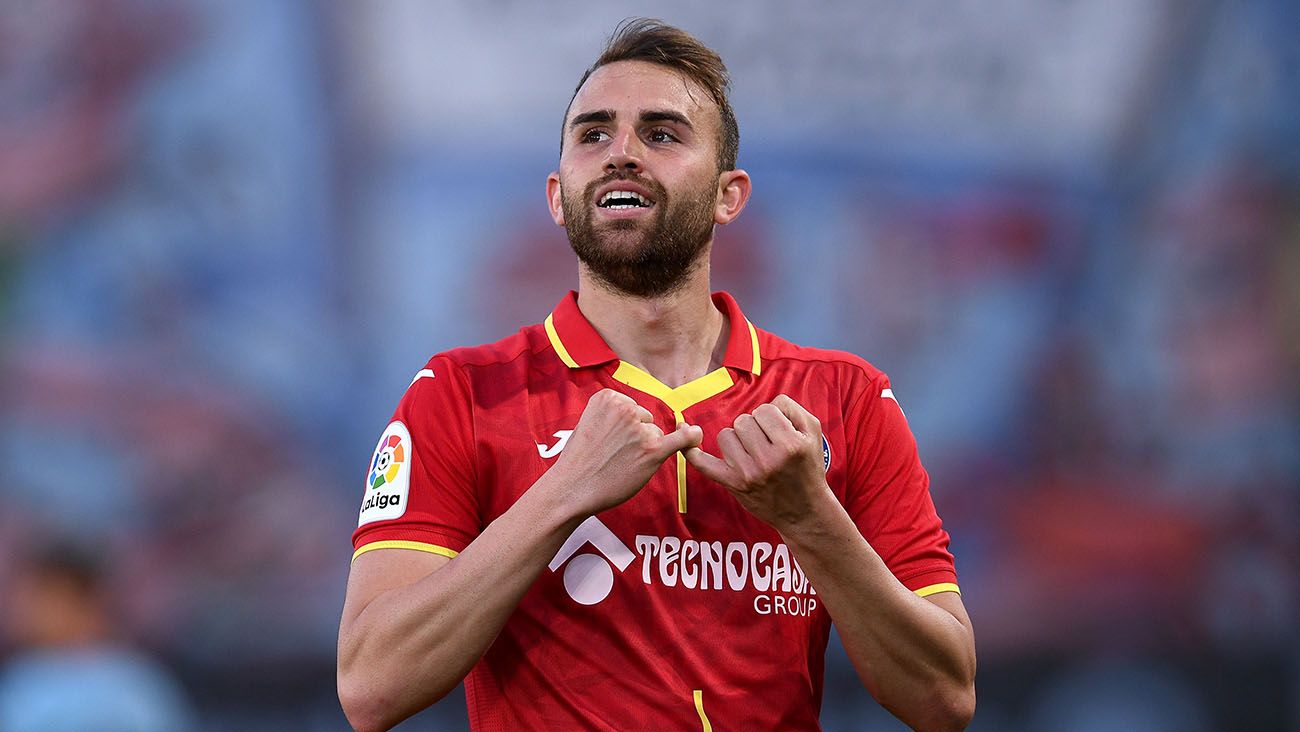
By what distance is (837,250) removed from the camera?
12.8 ft

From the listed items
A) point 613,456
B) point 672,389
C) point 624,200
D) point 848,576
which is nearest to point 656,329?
point 672,389

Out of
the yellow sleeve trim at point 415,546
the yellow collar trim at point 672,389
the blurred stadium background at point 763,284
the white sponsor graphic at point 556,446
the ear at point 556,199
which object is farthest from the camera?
the blurred stadium background at point 763,284

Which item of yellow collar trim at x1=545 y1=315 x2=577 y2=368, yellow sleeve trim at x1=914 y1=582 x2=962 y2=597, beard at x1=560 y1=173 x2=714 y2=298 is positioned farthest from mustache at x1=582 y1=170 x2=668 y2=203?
yellow sleeve trim at x1=914 y1=582 x2=962 y2=597

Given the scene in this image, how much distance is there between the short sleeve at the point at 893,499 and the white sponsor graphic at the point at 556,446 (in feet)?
1.47

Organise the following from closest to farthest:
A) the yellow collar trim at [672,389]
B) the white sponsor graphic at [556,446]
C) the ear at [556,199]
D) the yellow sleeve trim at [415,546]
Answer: the yellow sleeve trim at [415,546] < the white sponsor graphic at [556,446] < the yellow collar trim at [672,389] < the ear at [556,199]

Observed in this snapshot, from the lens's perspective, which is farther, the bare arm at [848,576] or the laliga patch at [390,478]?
the laliga patch at [390,478]

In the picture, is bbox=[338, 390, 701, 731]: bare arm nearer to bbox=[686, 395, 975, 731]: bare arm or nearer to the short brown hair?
bbox=[686, 395, 975, 731]: bare arm

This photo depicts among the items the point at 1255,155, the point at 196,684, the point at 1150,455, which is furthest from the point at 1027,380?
the point at 196,684

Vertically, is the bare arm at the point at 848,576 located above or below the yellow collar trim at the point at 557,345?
below

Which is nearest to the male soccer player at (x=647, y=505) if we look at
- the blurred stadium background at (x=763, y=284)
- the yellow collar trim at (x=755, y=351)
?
the yellow collar trim at (x=755, y=351)

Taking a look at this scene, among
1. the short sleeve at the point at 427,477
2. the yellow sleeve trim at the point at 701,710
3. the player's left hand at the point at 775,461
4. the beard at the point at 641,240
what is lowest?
the yellow sleeve trim at the point at 701,710

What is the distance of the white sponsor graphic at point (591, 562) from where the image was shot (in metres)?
1.85

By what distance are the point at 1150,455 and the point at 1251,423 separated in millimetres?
330

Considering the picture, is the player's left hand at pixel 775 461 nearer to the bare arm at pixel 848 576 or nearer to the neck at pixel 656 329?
the bare arm at pixel 848 576
